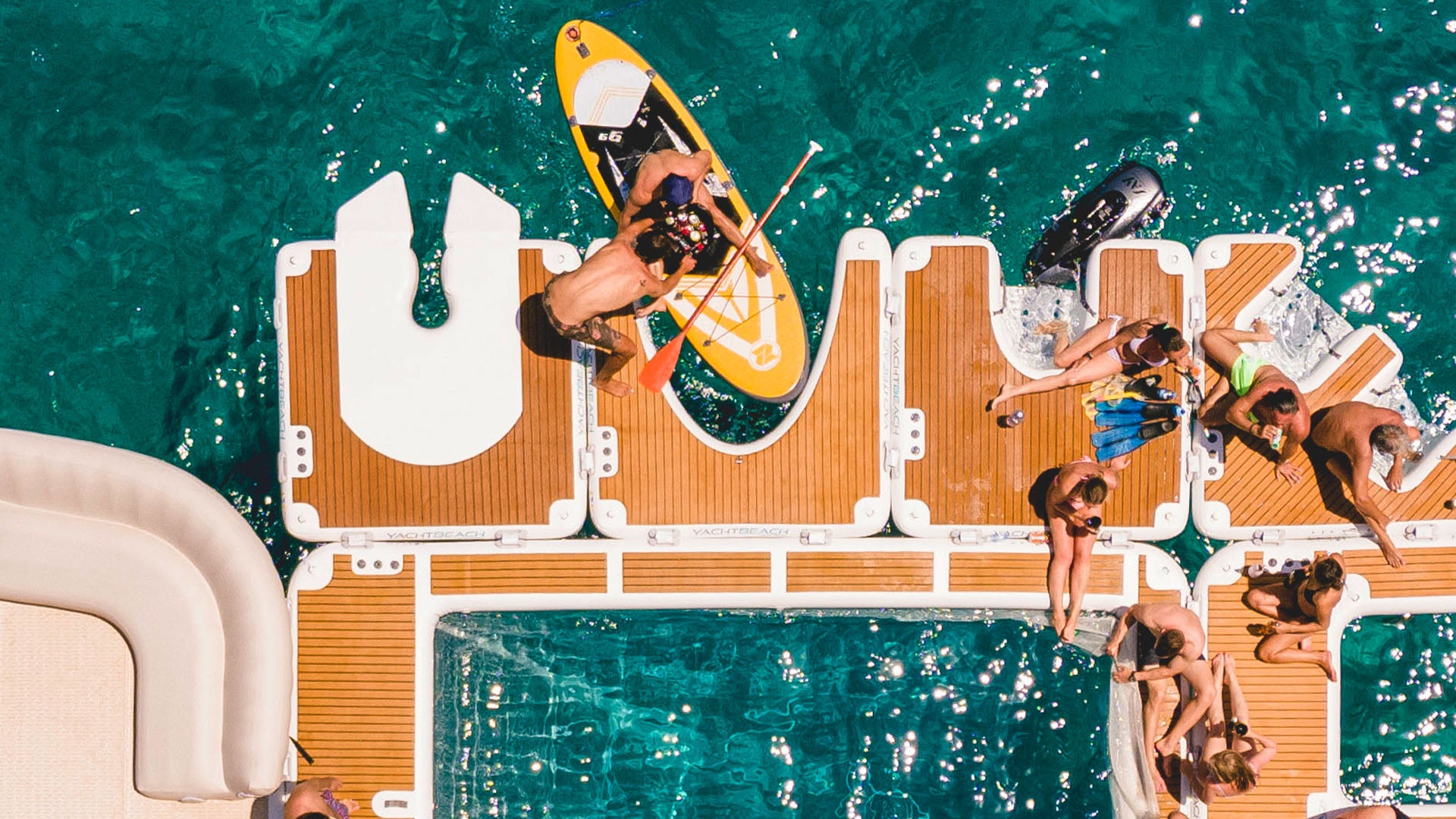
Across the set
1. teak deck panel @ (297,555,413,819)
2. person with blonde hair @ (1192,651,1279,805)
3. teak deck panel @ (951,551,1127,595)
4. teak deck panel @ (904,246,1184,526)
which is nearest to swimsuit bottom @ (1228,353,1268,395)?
teak deck panel @ (904,246,1184,526)

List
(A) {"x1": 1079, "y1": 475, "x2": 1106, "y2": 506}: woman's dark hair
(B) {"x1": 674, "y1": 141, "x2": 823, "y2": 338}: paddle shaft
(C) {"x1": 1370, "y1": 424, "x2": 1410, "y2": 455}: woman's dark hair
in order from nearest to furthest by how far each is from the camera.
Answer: (A) {"x1": 1079, "y1": 475, "x2": 1106, "y2": 506}: woman's dark hair → (C) {"x1": 1370, "y1": 424, "x2": 1410, "y2": 455}: woman's dark hair → (B) {"x1": 674, "y1": 141, "x2": 823, "y2": 338}: paddle shaft

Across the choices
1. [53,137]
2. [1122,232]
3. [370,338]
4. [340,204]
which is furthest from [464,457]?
[1122,232]

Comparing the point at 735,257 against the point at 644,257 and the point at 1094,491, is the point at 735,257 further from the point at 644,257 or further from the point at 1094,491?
the point at 1094,491

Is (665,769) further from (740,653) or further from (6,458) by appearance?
(6,458)

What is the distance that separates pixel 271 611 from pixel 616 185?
4198mm

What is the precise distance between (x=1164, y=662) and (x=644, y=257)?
4.91 meters

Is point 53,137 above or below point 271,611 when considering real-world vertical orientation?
above

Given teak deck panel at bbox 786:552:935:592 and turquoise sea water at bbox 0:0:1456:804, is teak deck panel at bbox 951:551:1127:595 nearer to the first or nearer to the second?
teak deck panel at bbox 786:552:935:592

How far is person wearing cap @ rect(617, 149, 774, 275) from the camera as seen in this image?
23.5ft

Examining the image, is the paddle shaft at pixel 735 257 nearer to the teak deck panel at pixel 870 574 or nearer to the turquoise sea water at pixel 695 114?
the turquoise sea water at pixel 695 114

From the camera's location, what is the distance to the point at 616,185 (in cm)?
775

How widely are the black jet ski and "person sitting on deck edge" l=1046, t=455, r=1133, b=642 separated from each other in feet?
5.22

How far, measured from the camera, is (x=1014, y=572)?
7258 millimetres

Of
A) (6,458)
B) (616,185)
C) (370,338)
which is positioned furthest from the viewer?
(616,185)
